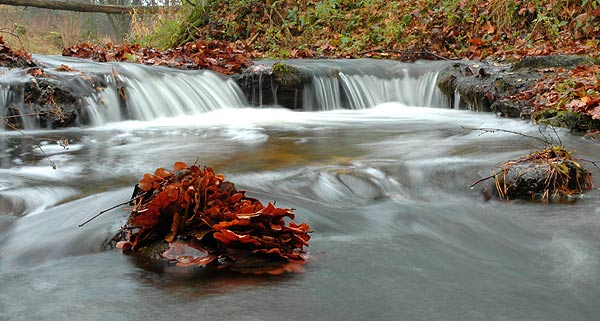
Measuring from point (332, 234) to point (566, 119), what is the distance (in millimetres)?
4360

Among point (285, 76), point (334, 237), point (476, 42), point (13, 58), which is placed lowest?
point (334, 237)

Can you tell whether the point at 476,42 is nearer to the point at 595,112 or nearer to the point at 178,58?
the point at 178,58

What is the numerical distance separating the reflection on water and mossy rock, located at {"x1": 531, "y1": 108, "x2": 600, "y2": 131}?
29 centimetres

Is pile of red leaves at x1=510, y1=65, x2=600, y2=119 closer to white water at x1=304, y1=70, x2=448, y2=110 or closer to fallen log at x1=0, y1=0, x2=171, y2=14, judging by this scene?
white water at x1=304, y1=70, x2=448, y2=110

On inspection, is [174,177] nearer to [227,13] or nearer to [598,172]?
[598,172]

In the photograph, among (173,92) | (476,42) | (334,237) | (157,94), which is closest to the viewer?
(334,237)

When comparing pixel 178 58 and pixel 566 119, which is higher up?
pixel 178 58

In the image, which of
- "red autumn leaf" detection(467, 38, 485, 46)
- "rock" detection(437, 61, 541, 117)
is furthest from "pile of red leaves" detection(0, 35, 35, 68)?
"red autumn leaf" detection(467, 38, 485, 46)

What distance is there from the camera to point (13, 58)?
7520mm

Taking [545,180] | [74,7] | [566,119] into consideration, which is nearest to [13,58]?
[545,180]

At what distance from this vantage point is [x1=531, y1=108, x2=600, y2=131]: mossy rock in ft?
19.5

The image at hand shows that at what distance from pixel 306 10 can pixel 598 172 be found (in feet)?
37.8

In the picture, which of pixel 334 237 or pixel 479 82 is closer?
pixel 334 237

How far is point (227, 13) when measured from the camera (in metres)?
15.6
